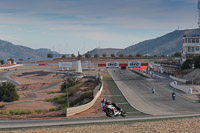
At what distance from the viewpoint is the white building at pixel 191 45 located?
88044mm

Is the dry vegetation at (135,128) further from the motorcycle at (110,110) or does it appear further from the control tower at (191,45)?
the control tower at (191,45)

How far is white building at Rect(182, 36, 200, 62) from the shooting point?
289ft

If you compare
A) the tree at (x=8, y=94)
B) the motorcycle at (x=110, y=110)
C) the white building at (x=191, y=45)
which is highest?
the white building at (x=191, y=45)

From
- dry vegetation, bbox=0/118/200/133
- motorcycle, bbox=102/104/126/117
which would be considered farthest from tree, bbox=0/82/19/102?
motorcycle, bbox=102/104/126/117

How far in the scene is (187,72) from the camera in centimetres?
7162

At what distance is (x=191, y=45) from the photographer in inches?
3494

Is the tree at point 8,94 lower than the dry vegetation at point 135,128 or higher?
lower

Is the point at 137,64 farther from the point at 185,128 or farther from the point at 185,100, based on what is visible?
the point at 185,128

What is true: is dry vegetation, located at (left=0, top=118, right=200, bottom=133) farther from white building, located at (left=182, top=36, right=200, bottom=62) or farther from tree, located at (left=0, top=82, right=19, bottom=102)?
white building, located at (left=182, top=36, right=200, bottom=62)

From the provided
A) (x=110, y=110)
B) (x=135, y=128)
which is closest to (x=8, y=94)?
(x=110, y=110)

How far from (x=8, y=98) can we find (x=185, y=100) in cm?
3115

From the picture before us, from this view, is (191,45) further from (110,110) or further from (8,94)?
(110,110)

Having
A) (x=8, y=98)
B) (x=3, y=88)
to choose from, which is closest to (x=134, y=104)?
(x=8, y=98)

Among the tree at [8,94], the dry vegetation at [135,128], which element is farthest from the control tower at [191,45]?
the dry vegetation at [135,128]
